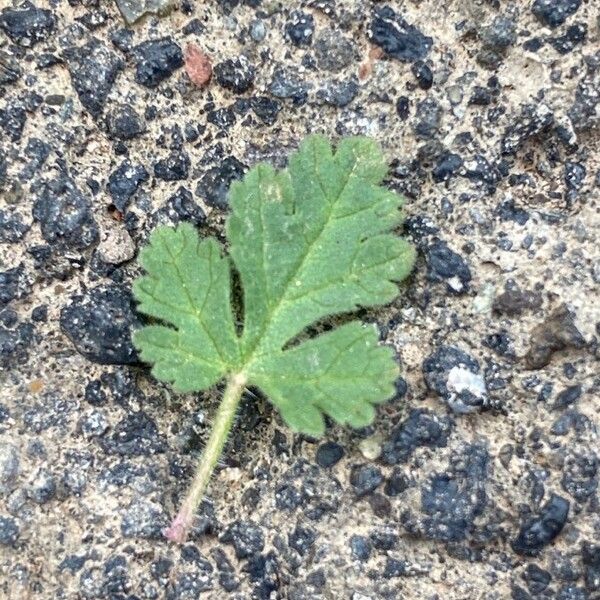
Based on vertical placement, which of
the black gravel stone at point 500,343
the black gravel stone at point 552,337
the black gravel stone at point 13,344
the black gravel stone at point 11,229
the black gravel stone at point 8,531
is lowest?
the black gravel stone at point 8,531

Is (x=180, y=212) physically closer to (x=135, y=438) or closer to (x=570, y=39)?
(x=135, y=438)

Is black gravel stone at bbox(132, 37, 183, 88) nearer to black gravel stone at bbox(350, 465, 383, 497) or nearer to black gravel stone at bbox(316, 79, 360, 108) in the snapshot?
black gravel stone at bbox(316, 79, 360, 108)

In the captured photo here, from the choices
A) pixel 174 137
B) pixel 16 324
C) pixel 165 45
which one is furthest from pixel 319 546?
pixel 165 45

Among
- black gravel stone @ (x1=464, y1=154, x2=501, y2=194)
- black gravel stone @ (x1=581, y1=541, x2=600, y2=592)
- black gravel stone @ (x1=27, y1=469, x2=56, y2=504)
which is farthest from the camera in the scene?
black gravel stone @ (x1=464, y1=154, x2=501, y2=194)

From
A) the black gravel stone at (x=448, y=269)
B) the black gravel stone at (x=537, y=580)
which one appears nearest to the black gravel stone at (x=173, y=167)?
the black gravel stone at (x=448, y=269)

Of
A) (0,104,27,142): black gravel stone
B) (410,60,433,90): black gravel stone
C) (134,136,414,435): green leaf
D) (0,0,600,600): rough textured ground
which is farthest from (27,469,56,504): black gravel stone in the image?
(410,60,433,90): black gravel stone

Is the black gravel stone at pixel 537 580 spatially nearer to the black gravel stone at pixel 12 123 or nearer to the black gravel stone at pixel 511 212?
the black gravel stone at pixel 511 212
